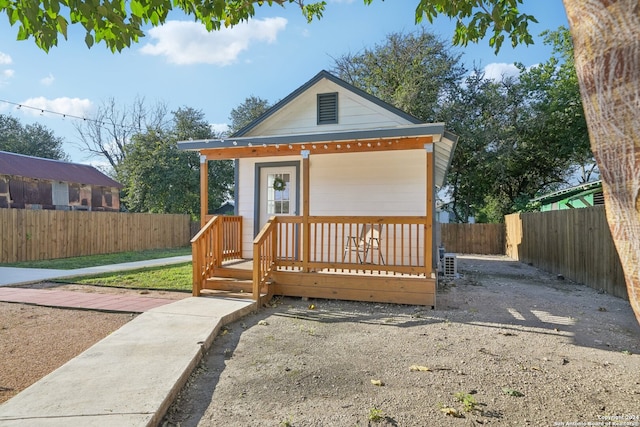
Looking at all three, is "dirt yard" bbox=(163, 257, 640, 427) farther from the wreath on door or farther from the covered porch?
the wreath on door

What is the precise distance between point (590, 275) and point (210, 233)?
7933mm

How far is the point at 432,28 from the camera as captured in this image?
63.1ft

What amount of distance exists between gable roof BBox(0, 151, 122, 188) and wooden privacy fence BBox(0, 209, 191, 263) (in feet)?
20.9

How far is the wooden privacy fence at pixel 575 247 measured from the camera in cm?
709

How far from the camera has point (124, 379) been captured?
2.88 m

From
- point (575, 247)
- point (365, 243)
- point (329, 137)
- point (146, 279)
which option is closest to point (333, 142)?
point (329, 137)

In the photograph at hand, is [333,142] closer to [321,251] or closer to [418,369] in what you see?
[321,251]

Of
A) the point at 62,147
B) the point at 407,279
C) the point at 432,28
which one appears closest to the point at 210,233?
the point at 407,279

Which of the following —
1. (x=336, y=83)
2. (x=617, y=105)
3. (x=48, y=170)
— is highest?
(x=336, y=83)

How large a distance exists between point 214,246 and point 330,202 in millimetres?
2513

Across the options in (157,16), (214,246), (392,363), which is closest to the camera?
(157,16)

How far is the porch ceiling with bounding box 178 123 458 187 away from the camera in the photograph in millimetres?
5660

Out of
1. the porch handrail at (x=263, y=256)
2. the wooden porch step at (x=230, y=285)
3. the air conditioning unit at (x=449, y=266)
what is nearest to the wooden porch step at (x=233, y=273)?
the wooden porch step at (x=230, y=285)

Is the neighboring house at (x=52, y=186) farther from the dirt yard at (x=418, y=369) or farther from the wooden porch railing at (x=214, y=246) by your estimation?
the dirt yard at (x=418, y=369)
